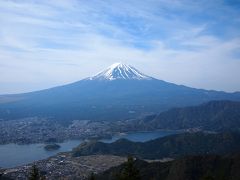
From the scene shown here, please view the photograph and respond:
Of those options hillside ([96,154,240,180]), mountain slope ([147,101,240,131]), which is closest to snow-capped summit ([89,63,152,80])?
mountain slope ([147,101,240,131])

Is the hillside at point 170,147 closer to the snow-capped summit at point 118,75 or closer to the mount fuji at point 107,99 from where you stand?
the mount fuji at point 107,99

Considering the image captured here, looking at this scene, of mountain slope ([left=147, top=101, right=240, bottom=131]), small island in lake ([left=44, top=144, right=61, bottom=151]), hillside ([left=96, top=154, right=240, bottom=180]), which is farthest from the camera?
mountain slope ([left=147, top=101, right=240, bottom=131])

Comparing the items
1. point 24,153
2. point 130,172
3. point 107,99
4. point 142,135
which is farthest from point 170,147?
point 107,99

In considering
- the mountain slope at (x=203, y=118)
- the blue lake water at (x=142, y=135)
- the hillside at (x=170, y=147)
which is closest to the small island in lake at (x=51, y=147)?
the hillside at (x=170, y=147)

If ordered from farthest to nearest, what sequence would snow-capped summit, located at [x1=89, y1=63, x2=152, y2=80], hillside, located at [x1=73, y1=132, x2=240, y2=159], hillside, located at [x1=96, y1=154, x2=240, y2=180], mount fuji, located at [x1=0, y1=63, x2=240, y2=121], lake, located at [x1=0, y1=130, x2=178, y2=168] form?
snow-capped summit, located at [x1=89, y1=63, x2=152, y2=80]
mount fuji, located at [x1=0, y1=63, x2=240, y2=121]
hillside, located at [x1=73, y1=132, x2=240, y2=159]
lake, located at [x1=0, y1=130, x2=178, y2=168]
hillside, located at [x1=96, y1=154, x2=240, y2=180]

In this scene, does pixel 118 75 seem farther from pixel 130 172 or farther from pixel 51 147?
Answer: pixel 130 172

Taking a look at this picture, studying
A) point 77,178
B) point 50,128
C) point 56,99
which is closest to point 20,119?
point 50,128

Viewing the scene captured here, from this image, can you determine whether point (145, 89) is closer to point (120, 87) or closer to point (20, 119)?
point (120, 87)

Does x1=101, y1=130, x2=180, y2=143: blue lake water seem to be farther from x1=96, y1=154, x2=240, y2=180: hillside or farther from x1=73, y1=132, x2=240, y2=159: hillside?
x1=96, y1=154, x2=240, y2=180: hillside
